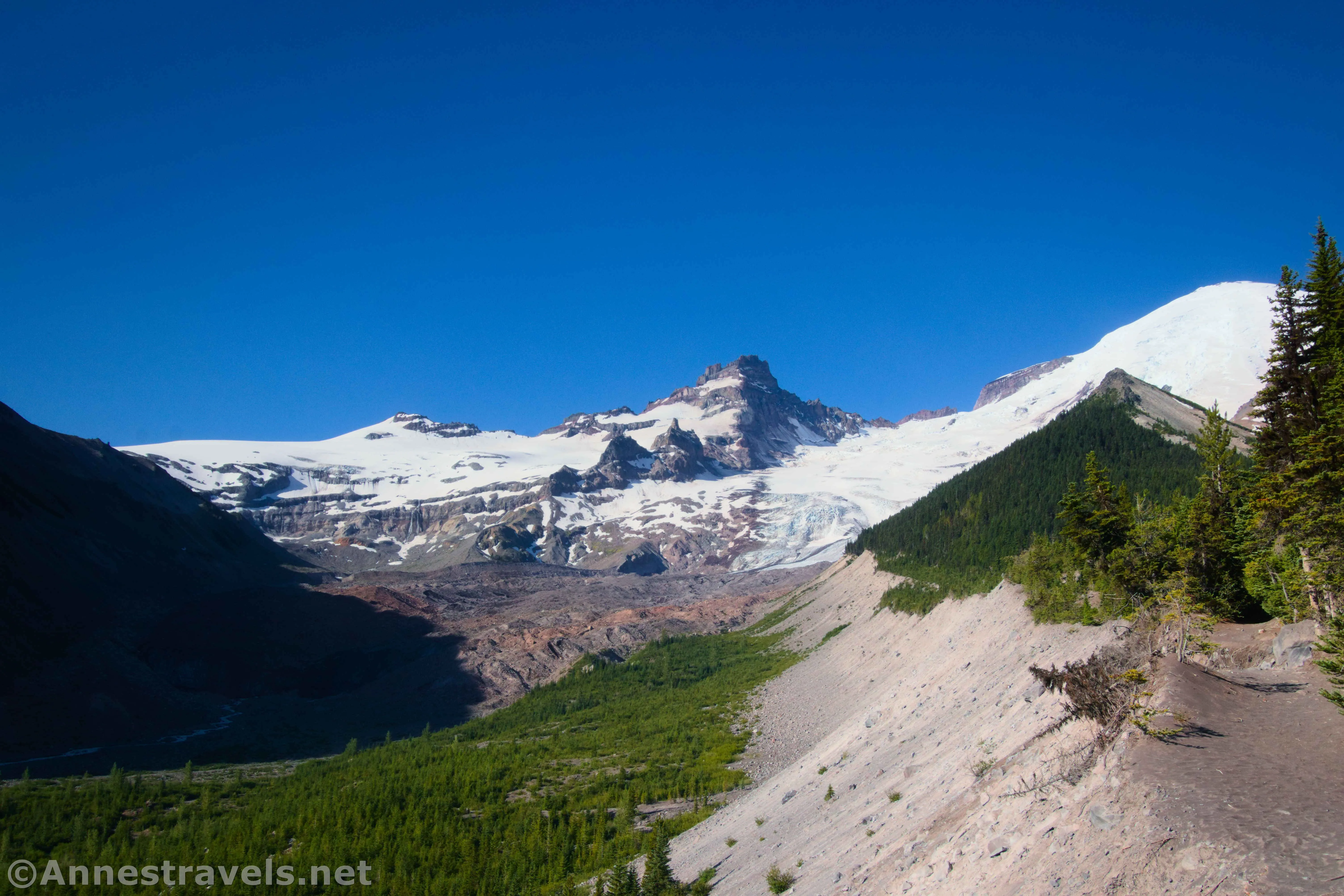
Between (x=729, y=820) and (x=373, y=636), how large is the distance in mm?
74599

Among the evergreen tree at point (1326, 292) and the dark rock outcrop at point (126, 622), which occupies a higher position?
the evergreen tree at point (1326, 292)

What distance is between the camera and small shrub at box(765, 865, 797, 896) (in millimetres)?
17703

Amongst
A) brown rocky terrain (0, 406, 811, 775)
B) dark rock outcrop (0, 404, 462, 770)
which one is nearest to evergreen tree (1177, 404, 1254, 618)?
brown rocky terrain (0, 406, 811, 775)

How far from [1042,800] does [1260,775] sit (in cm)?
326

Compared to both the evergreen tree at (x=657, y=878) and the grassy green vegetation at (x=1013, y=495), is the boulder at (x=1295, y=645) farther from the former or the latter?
the grassy green vegetation at (x=1013, y=495)

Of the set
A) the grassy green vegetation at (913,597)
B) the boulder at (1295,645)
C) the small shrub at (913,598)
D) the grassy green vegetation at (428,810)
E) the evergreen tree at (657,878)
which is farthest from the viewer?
the grassy green vegetation at (913,597)

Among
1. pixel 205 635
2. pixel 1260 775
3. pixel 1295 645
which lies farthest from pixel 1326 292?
pixel 205 635

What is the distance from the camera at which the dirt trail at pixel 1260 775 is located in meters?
9.20

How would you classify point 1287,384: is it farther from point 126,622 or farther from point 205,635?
point 126,622

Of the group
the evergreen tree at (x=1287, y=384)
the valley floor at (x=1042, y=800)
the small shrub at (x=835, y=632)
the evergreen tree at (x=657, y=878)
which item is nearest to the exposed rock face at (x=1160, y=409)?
the small shrub at (x=835, y=632)

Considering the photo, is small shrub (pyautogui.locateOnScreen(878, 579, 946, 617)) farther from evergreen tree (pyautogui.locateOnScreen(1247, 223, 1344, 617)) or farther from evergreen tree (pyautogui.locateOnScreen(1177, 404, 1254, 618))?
evergreen tree (pyautogui.locateOnScreen(1247, 223, 1344, 617))

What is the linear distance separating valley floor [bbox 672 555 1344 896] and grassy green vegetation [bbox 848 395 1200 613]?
2077cm

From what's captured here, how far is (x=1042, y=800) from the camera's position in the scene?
12539mm

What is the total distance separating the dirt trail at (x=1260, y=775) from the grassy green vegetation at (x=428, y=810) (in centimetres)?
1882
